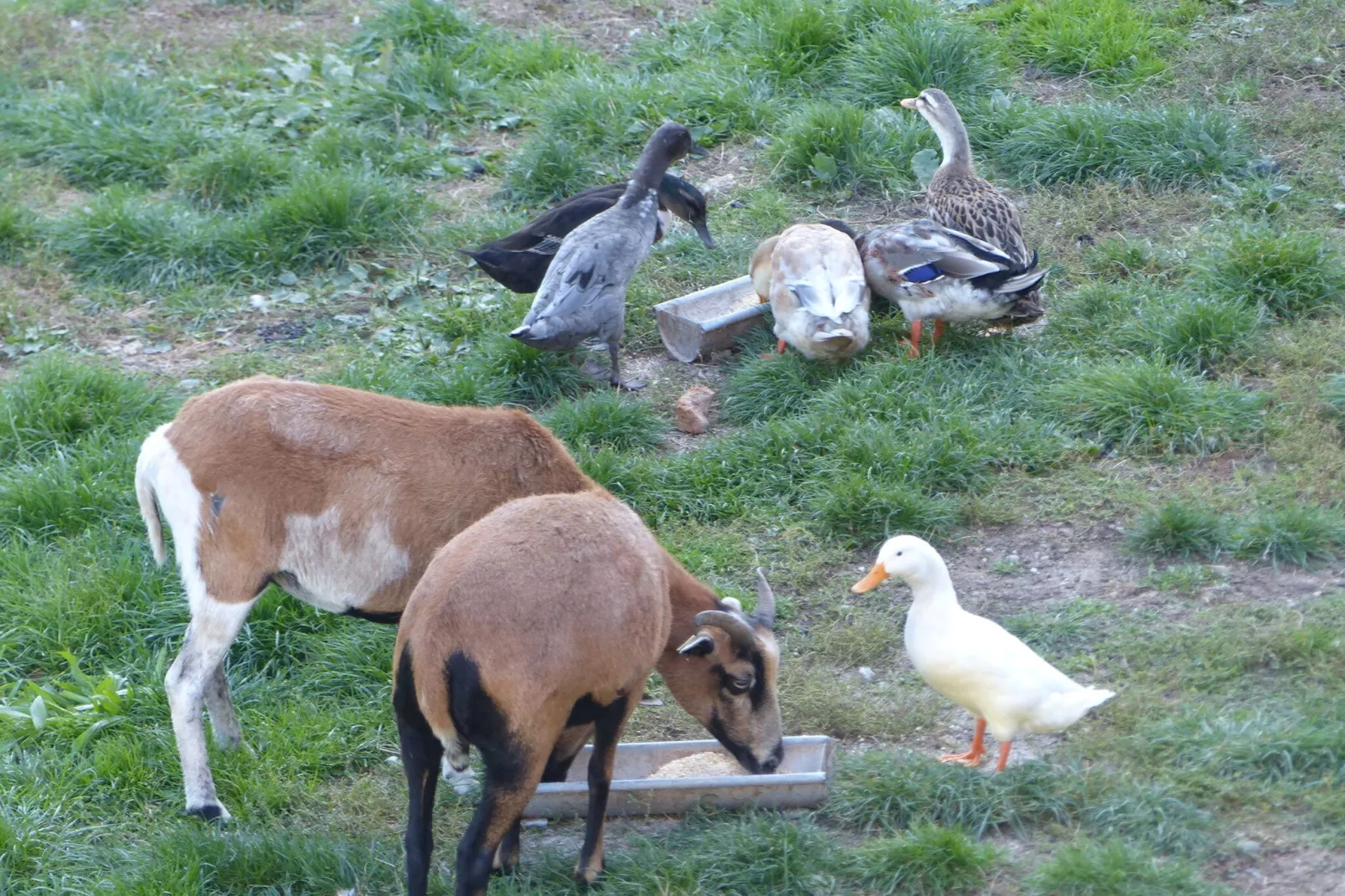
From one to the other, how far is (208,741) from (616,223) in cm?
331

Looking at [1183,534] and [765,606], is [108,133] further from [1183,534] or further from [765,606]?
[1183,534]

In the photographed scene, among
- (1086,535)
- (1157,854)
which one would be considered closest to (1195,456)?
(1086,535)

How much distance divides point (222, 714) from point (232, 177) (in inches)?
181

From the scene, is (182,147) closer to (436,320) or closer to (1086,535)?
(436,320)

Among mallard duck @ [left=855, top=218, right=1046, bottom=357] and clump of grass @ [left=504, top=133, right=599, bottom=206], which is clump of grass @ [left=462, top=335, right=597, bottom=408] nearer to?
mallard duck @ [left=855, top=218, right=1046, bottom=357]

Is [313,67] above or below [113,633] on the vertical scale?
above

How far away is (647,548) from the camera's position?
4262 millimetres

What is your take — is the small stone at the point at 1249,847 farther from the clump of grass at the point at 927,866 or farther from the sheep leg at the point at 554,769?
the sheep leg at the point at 554,769

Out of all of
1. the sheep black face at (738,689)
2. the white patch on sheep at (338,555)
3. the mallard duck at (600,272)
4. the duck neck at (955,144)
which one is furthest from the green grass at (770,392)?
the white patch on sheep at (338,555)

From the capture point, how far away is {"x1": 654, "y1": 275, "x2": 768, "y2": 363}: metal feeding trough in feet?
23.6

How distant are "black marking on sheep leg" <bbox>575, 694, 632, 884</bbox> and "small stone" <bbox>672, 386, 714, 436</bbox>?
8.94 ft

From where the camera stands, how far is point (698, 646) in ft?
14.4

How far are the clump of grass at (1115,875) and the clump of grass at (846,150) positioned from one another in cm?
516

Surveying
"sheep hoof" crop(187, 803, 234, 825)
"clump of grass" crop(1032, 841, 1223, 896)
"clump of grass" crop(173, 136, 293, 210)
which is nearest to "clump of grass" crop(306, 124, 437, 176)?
"clump of grass" crop(173, 136, 293, 210)
